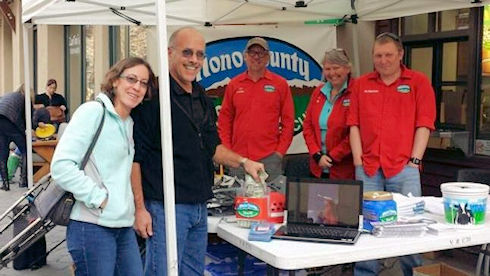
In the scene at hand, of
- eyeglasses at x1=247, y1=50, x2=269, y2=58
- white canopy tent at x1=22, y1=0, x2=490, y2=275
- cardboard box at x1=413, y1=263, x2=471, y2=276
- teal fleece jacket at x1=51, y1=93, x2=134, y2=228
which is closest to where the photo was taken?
teal fleece jacket at x1=51, y1=93, x2=134, y2=228

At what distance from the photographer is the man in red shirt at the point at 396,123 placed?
368 centimetres

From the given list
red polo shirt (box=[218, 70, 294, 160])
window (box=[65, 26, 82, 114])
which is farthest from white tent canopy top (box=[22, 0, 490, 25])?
window (box=[65, 26, 82, 114])

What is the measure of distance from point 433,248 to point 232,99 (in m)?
2.50

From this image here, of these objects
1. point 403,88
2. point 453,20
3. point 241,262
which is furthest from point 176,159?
point 453,20

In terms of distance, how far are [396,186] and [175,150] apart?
5.36 ft

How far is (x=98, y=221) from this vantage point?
258 centimetres

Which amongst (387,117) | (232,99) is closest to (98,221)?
(387,117)

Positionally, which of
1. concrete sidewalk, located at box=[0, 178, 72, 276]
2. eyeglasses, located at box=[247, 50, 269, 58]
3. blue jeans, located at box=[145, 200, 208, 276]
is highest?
eyeglasses, located at box=[247, 50, 269, 58]

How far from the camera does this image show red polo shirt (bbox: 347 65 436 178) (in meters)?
3.70

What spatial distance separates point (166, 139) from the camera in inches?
99.3

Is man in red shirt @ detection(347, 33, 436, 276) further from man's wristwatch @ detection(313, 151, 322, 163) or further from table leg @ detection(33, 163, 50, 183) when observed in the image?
table leg @ detection(33, 163, 50, 183)

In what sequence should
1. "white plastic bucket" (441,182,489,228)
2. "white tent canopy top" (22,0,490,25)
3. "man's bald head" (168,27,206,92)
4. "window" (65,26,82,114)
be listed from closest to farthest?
1. "man's bald head" (168,27,206,92)
2. "white plastic bucket" (441,182,489,228)
3. "white tent canopy top" (22,0,490,25)
4. "window" (65,26,82,114)

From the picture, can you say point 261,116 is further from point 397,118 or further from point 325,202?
point 325,202

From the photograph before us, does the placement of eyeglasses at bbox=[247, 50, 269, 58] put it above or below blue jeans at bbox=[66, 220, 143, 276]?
above
